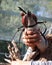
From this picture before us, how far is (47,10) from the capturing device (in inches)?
147

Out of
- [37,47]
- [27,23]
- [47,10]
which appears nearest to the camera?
[27,23]

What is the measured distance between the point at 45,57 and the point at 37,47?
5 cm

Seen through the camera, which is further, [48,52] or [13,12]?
[13,12]

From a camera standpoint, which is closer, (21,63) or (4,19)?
(21,63)

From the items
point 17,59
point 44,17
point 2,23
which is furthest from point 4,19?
point 17,59

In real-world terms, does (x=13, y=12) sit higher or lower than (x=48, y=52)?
lower

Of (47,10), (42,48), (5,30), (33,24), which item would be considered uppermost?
(33,24)

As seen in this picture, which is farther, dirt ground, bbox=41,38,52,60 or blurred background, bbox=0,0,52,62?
blurred background, bbox=0,0,52,62

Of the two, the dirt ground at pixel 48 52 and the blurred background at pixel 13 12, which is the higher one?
the dirt ground at pixel 48 52

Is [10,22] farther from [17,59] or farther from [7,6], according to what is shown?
[17,59]

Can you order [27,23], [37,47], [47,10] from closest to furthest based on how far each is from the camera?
[27,23], [37,47], [47,10]

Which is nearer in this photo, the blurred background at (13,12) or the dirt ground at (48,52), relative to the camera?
the dirt ground at (48,52)

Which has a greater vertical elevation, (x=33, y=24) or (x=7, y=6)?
(x=33, y=24)

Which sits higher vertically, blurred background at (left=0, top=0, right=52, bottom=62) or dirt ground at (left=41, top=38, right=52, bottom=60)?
dirt ground at (left=41, top=38, right=52, bottom=60)
